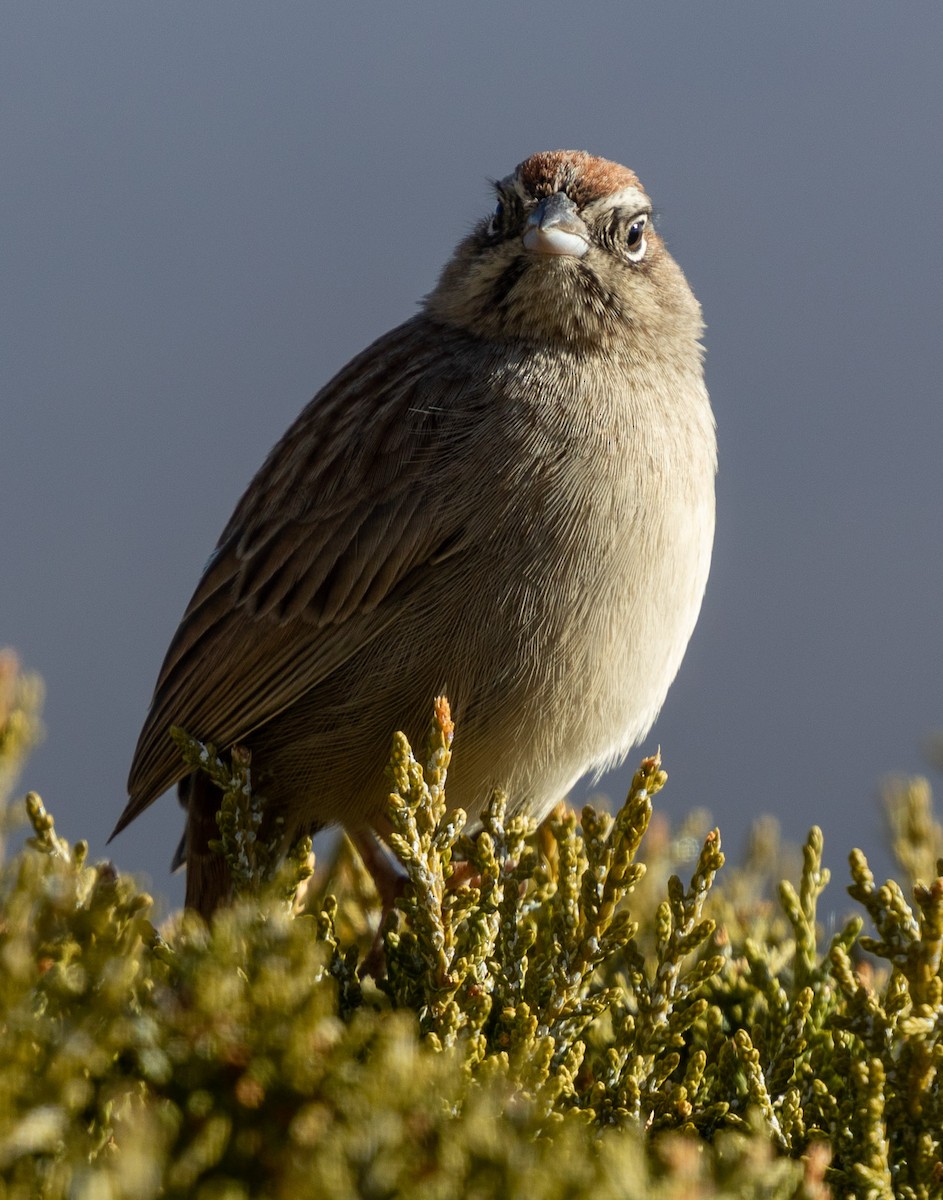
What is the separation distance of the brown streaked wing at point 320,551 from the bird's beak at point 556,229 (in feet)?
1.13

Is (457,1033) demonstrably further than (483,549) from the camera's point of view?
No

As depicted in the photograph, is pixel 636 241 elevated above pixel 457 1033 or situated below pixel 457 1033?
above

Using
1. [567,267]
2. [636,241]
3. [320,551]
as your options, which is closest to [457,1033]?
[320,551]

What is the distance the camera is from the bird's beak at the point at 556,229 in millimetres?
3461

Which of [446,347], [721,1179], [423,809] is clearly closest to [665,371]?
[446,347]

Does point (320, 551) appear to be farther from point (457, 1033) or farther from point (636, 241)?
point (457, 1033)

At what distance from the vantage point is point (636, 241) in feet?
12.3

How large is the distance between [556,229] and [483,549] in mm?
962

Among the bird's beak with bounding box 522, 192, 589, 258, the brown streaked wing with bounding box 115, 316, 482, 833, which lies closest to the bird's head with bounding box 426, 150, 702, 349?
the bird's beak with bounding box 522, 192, 589, 258

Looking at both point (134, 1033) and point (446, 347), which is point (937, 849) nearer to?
point (446, 347)

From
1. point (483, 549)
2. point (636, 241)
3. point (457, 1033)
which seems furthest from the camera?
point (636, 241)

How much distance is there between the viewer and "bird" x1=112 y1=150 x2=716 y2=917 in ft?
9.91

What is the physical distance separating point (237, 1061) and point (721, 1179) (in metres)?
0.61

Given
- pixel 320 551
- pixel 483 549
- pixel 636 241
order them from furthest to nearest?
pixel 636 241
pixel 320 551
pixel 483 549
